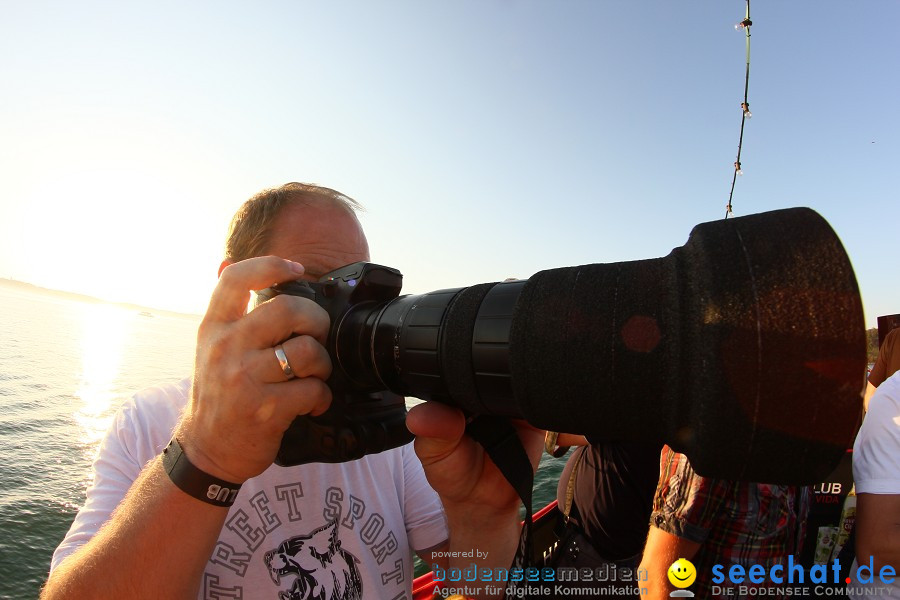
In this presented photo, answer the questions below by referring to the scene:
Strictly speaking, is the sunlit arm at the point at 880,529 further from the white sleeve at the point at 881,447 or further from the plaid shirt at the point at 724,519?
the plaid shirt at the point at 724,519

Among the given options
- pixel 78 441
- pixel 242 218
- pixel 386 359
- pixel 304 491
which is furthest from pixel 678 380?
pixel 78 441

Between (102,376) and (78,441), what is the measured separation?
8.56 meters

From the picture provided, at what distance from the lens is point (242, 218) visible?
61.2 inches

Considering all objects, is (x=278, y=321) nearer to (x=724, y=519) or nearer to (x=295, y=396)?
(x=295, y=396)

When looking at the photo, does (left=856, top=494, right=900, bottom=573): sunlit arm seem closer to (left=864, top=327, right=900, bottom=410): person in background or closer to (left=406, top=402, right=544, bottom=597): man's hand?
(left=406, top=402, right=544, bottom=597): man's hand

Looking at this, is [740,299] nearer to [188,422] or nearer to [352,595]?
[188,422]

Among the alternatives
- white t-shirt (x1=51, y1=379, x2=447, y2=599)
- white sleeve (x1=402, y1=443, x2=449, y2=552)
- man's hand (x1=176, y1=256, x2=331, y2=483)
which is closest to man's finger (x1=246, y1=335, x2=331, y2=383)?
man's hand (x1=176, y1=256, x2=331, y2=483)

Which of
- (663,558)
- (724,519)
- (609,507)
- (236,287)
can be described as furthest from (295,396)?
(609,507)

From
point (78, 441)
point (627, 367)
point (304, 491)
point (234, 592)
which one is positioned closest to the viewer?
point (627, 367)

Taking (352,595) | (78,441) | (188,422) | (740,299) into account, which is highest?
(740,299)

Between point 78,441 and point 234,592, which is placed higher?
point 234,592

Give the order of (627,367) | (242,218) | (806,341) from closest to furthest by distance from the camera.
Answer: (806,341) < (627,367) < (242,218)

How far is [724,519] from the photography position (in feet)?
4.89

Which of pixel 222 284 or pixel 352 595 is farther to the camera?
pixel 352 595
